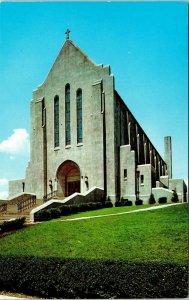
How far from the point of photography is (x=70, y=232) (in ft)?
58.6

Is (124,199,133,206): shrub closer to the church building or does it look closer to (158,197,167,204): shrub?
the church building

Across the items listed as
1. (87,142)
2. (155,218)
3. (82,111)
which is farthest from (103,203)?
(155,218)

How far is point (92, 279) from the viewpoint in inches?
403

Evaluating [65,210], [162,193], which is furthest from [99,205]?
[162,193]

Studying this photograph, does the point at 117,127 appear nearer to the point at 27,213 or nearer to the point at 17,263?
the point at 27,213

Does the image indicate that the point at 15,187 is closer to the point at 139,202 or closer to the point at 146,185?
the point at 139,202

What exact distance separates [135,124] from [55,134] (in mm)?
13070

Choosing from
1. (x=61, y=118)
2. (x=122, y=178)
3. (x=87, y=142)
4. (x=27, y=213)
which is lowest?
(x=27, y=213)

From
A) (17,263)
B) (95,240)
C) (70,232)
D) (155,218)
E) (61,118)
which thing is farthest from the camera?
(61,118)

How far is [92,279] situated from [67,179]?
28.5 meters

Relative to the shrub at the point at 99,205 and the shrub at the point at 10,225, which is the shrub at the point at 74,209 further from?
the shrub at the point at 10,225

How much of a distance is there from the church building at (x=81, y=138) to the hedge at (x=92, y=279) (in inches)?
877

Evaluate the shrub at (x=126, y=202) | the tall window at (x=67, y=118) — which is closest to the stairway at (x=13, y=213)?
the tall window at (x=67, y=118)

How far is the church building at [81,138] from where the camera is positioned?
34375mm
